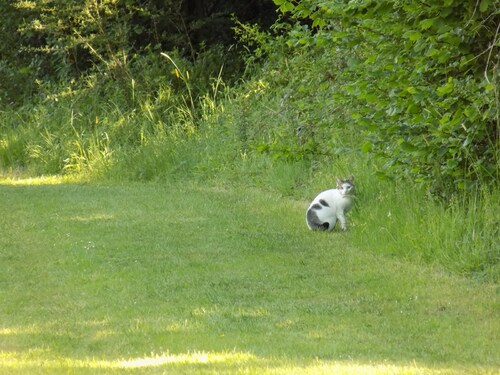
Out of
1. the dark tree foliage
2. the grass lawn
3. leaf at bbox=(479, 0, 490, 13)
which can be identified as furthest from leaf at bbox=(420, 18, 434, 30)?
the dark tree foliage

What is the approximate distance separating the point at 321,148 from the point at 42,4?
11120 millimetres

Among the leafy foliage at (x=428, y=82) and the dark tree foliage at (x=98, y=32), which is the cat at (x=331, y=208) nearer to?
the leafy foliage at (x=428, y=82)

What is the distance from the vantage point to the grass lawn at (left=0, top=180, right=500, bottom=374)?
7180mm

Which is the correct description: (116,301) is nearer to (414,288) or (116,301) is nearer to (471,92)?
(414,288)

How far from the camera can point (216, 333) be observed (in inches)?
313

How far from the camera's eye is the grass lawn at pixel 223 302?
23.6 feet

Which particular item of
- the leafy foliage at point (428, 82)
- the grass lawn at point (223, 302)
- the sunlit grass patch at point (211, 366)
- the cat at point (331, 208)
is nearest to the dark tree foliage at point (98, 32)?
the grass lawn at point (223, 302)

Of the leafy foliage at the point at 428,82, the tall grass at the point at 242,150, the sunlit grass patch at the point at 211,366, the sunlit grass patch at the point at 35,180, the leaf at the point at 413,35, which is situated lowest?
the sunlit grass patch at the point at 35,180

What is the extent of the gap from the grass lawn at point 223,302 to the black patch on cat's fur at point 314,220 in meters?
0.14

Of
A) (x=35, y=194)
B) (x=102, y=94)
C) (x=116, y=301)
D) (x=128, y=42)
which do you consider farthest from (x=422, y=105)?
(x=128, y=42)

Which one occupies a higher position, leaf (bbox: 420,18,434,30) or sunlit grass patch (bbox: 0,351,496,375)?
leaf (bbox: 420,18,434,30)

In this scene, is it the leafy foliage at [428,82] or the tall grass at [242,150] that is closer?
the leafy foliage at [428,82]

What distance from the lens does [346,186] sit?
1293 cm

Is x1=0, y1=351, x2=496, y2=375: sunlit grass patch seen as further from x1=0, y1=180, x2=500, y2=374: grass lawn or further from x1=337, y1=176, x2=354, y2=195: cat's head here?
x1=337, y1=176, x2=354, y2=195: cat's head
